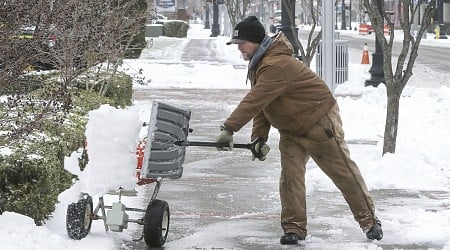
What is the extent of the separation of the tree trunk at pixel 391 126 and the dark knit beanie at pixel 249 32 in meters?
4.01

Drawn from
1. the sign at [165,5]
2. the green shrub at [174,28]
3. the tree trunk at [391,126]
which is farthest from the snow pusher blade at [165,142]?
the green shrub at [174,28]

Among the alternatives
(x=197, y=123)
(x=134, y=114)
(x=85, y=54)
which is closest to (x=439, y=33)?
(x=197, y=123)

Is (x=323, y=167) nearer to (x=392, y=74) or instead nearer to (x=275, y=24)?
(x=392, y=74)

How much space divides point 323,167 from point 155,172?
1.35m

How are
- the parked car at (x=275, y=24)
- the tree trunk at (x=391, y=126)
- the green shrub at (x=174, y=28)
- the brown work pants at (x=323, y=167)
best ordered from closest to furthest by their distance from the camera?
the brown work pants at (x=323, y=167) → the tree trunk at (x=391, y=126) → the parked car at (x=275, y=24) → the green shrub at (x=174, y=28)

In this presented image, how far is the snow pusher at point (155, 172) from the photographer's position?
638 cm

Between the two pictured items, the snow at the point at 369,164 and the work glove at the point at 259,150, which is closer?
the snow at the point at 369,164

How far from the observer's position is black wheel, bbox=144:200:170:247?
6.53m

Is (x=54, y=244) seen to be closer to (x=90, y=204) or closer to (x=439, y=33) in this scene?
(x=90, y=204)

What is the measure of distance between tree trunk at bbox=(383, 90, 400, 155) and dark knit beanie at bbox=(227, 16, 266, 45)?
4.01 metres

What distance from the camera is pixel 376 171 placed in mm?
9594

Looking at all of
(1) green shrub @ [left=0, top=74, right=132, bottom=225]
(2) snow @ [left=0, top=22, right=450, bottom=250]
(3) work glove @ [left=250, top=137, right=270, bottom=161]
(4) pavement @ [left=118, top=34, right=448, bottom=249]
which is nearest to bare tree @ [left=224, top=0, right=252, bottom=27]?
(2) snow @ [left=0, top=22, right=450, bottom=250]

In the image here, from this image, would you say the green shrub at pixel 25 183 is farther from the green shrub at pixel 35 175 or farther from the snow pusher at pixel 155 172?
the snow pusher at pixel 155 172

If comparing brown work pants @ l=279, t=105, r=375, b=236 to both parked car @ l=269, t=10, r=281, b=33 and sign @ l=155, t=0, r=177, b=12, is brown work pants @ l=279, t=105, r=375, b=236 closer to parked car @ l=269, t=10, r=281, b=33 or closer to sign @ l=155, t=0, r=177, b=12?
parked car @ l=269, t=10, r=281, b=33
